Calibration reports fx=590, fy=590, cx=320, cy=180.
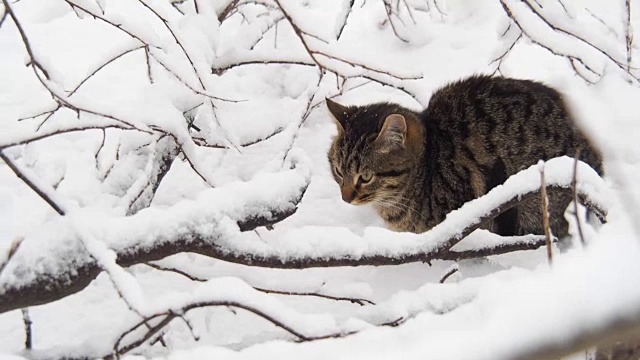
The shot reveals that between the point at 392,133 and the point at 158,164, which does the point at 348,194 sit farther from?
the point at 158,164

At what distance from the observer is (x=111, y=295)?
7.33 feet

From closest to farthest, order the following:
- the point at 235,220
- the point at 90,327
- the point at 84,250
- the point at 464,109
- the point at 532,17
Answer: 1. the point at 84,250
2. the point at 235,220
3. the point at 90,327
4. the point at 532,17
5. the point at 464,109

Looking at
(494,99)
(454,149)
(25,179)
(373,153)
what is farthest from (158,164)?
(494,99)

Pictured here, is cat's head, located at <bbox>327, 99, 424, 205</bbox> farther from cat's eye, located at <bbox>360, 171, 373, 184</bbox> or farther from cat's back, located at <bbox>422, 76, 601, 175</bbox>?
cat's back, located at <bbox>422, 76, 601, 175</bbox>

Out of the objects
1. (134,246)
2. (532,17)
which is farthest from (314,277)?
(532,17)

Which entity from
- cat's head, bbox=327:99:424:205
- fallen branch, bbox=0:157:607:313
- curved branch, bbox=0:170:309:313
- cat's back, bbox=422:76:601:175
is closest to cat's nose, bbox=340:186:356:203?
cat's head, bbox=327:99:424:205

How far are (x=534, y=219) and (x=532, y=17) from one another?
919mm

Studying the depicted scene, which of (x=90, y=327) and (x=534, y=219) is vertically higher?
(x=534, y=219)

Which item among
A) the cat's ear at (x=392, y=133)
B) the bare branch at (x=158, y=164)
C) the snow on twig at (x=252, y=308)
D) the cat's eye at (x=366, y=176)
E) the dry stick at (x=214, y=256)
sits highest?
the cat's ear at (x=392, y=133)

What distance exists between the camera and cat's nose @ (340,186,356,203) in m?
3.00

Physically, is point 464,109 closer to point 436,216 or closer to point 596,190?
point 436,216

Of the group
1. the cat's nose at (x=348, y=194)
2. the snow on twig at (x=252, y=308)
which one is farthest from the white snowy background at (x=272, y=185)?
the cat's nose at (x=348, y=194)

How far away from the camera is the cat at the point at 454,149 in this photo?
8.86 feet

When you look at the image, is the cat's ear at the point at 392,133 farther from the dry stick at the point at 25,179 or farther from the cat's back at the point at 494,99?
the dry stick at the point at 25,179
